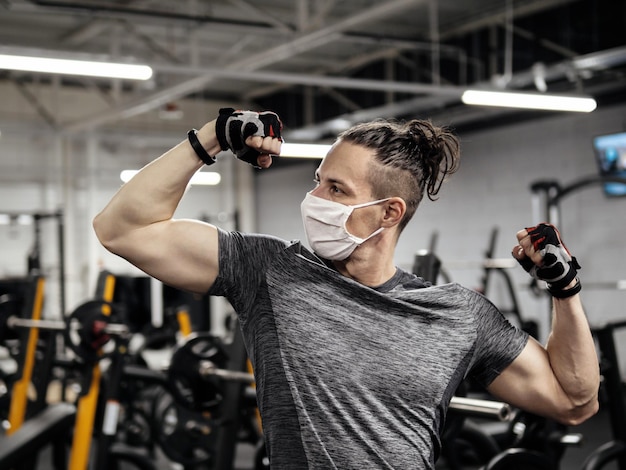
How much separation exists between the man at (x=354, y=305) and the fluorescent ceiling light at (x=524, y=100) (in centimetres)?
409

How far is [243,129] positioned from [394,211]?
338mm

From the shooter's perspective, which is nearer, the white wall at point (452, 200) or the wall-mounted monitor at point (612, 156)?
the wall-mounted monitor at point (612, 156)

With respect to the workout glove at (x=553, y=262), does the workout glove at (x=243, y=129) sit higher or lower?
higher

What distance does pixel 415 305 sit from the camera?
1.41 meters

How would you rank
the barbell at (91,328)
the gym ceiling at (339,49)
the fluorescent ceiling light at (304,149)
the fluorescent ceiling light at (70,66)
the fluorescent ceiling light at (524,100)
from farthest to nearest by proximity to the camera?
1. the gym ceiling at (339,49)
2. the fluorescent ceiling light at (304,149)
3. the fluorescent ceiling light at (524,100)
4. the fluorescent ceiling light at (70,66)
5. the barbell at (91,328)

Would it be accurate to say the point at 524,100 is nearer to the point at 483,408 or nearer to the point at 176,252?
the point at 483,408

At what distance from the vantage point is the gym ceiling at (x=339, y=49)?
6793mm

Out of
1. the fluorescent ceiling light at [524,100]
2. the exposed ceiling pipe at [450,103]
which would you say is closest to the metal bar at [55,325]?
the fluorescent ceiling light at [524,100]

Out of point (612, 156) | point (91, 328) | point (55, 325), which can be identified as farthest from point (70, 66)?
point (612, 156)

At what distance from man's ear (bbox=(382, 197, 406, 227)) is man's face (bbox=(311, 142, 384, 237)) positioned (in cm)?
3

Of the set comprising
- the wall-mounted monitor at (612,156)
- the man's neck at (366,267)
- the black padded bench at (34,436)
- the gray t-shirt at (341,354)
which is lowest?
the black padded bench at (34,436)

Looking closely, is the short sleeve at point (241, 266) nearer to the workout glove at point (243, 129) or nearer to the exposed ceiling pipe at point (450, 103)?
the workout glove at point (243, 129)

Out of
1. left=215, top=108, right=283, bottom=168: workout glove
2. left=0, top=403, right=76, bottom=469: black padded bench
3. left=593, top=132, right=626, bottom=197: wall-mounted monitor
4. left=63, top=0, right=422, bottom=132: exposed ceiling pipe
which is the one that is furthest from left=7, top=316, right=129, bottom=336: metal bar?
left=593, top=132, right=626, bottom=197: wall-mounted monitor

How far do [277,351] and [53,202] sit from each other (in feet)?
32.6
